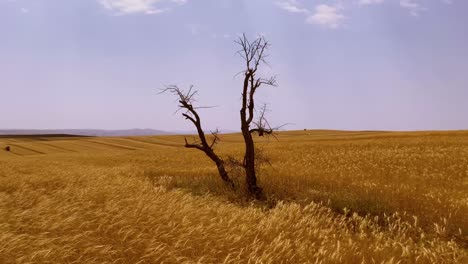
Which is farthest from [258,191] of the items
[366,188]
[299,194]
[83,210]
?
[83,210]

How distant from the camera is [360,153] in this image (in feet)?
92.4

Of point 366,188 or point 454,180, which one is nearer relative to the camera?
point 366,188

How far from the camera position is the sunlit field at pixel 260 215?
16.2 feet

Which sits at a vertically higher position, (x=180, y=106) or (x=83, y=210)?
(x=180, y=106)

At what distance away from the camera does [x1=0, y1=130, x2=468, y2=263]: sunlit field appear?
194 inches

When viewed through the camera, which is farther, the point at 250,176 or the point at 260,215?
the point at 250,176

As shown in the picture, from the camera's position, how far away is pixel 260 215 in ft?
26.7

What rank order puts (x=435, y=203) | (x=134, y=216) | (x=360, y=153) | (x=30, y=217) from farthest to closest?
1. (x=360, y=153)
2. (x=435, y=203)
3. (x=134, y=216)
4. (x=30, y=217)

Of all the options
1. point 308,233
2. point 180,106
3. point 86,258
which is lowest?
point 308,233

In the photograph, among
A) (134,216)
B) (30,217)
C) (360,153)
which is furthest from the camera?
(360,153)

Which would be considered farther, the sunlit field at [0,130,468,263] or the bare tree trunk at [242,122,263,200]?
the bare tree trunk at [242,122,263,200]

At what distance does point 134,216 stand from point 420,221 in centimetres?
836

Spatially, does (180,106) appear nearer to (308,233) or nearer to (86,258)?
(308,233)

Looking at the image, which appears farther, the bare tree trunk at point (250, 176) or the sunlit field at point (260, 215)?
the bare tree trunk at point (250, 176)
